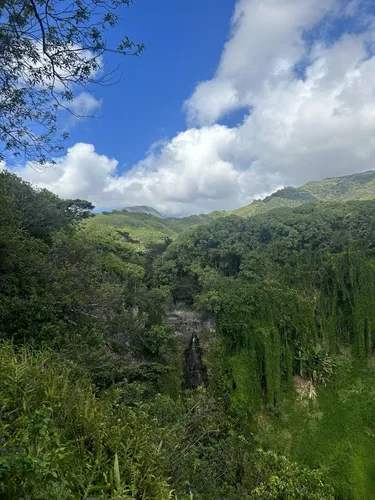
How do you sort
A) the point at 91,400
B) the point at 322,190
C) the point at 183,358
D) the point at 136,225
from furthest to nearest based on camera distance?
the point at 322,190, the point at 136,225, the point at 183,358, the point at 91,400

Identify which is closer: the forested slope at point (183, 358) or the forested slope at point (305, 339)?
the forested slope at point (183, 358)

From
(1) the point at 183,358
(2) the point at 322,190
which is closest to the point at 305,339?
(1) the point at 183,358

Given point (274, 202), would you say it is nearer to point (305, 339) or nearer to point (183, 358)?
point (305, 339)

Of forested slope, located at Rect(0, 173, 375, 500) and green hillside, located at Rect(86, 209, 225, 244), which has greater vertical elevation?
green hillside, located at Rect(86, 209, 225, 244)

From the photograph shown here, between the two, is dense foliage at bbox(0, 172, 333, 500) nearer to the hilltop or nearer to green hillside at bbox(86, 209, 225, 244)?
A: green hillside at bbox(86, 209, 225, 244)

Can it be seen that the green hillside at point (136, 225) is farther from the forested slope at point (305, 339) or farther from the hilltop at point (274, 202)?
the forested slope at point (305, 339)

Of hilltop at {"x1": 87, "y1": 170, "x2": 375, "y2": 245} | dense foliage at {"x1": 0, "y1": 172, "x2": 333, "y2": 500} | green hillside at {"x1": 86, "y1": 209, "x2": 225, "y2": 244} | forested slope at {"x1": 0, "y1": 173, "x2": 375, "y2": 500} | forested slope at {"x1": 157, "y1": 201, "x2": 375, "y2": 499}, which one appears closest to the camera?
dense foliage at {"x1": 0, "y1": 172, "x2": 333, "y2": 500}

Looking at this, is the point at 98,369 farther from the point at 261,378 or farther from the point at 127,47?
the point at 261,378

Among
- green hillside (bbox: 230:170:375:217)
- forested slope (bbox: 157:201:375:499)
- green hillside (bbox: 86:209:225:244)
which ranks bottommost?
forested slope (bbox: 157:201:375:499)

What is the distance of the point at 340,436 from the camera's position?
12.4m

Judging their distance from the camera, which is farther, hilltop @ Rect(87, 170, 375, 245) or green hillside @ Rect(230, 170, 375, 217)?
green hillside @ Rect(230, 170, 375, 217)

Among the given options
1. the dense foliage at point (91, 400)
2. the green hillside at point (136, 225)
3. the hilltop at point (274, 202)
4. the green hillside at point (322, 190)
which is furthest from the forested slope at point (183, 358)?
the green hillside at point (322, 190)

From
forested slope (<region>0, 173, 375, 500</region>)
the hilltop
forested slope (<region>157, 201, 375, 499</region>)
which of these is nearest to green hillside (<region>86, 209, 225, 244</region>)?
the hilltop

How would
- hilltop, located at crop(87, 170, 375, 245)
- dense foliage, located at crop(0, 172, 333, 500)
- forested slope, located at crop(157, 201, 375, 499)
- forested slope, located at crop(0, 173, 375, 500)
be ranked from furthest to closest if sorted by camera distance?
hilltop, located at crop(87, 170, 375, 245) < forested slope, located at crop(157, 201, 375, 499) < forested slope, located at crop(0, 173, 375, 500) < dense foliage, located at crop(0, 172, 333, 500)
